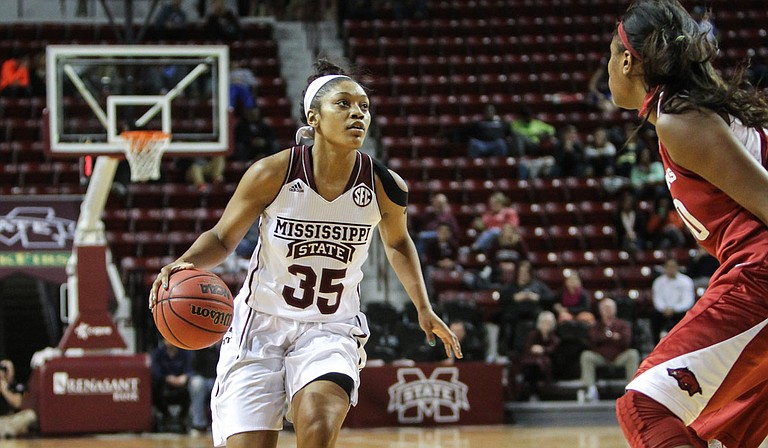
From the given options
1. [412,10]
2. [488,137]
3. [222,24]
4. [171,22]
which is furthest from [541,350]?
[171,22]

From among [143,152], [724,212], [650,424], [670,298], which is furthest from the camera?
[670,298]

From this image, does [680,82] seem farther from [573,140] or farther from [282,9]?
[282,9]

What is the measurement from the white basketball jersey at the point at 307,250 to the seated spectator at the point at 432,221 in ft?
27.1

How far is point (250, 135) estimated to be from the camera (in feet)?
47.1

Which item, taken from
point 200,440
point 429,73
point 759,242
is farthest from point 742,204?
point 429,73

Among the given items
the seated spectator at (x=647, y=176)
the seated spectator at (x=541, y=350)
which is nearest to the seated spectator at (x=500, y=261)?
the seated spectator at (x=541, y=350)

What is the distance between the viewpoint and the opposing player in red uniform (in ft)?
10.2

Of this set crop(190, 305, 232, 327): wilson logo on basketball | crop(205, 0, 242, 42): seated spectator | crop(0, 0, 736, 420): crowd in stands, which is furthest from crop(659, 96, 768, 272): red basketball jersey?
crop(205, 0, 242, 42): seated spectator

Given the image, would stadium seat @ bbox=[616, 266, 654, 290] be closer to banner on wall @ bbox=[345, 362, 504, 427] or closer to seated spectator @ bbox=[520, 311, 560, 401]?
seated spectator @ bbox=[520, 311, 560, 401]

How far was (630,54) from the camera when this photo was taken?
3.44m

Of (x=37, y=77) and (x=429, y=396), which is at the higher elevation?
(x=37, y=77)

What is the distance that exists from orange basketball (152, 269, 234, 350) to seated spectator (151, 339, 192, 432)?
22.3 feet

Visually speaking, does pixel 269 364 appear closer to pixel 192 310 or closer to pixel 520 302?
pixel 192 310

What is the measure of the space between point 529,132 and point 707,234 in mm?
11709
